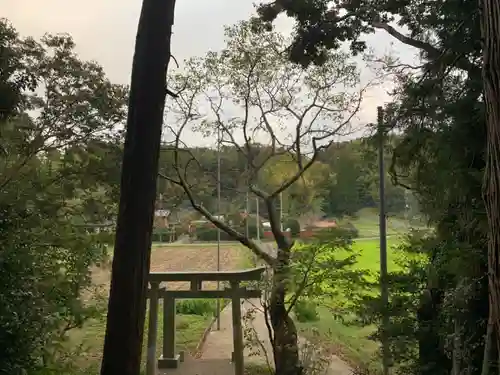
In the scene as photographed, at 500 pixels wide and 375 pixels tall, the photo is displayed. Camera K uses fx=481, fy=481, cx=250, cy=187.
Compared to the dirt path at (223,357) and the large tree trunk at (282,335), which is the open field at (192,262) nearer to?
the dirt path at (223,357)

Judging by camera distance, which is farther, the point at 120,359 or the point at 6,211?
the point at 6,211

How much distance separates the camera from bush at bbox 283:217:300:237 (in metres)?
3.88

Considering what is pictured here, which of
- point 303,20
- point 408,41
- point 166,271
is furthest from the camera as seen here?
point 166,271

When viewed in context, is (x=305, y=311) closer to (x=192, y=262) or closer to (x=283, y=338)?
(x=283, y=338)

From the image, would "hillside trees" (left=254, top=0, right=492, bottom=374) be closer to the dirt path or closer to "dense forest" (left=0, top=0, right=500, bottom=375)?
"dense forest" (left=0, top=0, right=500, bottom=375)

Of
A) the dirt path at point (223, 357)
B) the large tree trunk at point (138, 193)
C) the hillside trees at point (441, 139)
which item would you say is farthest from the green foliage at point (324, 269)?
the large tree trunk at point (138, 193)

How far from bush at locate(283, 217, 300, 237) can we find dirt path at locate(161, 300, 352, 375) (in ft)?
2.15

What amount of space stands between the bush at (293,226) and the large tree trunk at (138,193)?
235 cm

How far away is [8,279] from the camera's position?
7.16 feet

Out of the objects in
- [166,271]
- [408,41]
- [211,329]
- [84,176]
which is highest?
[408,41]

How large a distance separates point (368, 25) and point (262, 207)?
1746 millimetres

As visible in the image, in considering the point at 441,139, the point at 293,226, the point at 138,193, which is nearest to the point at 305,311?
the point at 293,226

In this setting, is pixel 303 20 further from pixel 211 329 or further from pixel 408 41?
pixel 211 329

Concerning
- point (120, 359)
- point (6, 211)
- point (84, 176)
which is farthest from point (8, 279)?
point (84, 176)
